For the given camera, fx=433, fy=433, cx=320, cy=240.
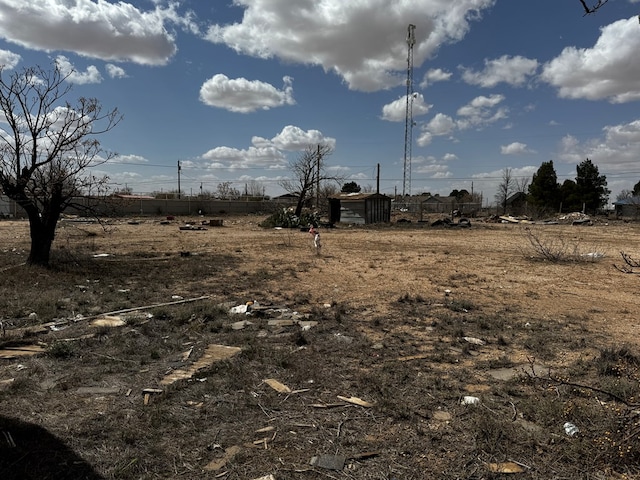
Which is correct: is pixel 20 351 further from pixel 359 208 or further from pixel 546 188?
pixel 546 188

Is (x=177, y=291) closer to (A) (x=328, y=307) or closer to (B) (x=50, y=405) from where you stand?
(A) (x=328, y=307)

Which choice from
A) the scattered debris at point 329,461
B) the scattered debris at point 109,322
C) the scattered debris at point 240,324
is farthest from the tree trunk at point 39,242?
the scattered debris at point 329,461

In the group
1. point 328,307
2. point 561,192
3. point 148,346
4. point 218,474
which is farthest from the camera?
point 561,192

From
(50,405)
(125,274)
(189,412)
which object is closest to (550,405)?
(189,412)

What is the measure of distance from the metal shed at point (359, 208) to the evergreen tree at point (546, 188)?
23.4m

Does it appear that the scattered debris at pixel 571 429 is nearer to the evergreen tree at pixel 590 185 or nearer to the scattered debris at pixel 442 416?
the scattered debris at pixel 442 416

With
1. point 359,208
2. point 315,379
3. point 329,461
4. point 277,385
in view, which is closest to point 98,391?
point 277,385

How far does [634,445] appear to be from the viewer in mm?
2676

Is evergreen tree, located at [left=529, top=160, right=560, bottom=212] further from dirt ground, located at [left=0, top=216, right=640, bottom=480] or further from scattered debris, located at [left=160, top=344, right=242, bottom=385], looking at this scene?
scattered debris, located at [left=160, top=344, right=242, bottom=385]

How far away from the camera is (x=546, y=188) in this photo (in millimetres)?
46312

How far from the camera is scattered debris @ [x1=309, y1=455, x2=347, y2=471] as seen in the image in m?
2.71

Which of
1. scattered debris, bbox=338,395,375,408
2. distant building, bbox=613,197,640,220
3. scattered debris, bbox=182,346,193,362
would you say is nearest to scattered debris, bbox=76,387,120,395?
scattered debris, bbox=182,346,193,362

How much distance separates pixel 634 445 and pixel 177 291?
7.03 meters

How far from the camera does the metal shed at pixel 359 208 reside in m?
30.1
